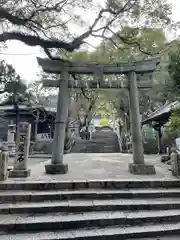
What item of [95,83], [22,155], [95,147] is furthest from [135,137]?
[95,147]

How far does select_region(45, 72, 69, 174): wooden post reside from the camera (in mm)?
5641

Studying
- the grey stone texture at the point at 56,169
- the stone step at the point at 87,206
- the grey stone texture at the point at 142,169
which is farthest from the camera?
the grey stone texture at the point at 56,169

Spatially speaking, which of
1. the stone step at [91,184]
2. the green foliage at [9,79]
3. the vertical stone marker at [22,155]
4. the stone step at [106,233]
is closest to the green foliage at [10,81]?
the green foliage at [9,79]

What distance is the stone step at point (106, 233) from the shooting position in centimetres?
290

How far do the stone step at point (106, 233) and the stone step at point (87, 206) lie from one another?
466 millimetres

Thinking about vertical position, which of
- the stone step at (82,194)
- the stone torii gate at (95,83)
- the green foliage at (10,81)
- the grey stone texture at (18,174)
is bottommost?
the stone step at (82,194)

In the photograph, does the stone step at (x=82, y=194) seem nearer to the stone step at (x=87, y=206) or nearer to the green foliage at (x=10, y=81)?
the stone step at (x=87, y=206)

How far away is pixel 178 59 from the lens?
654 centimetres

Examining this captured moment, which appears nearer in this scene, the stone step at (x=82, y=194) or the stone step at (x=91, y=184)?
the stone step at (x=82, y=194)

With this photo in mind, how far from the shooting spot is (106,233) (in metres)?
3.02

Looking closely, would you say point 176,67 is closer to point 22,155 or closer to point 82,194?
point 82,194

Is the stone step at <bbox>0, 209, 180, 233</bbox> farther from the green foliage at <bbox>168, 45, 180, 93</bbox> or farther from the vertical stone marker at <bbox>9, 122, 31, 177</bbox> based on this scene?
the green foliage at <bbox>168, 45, 180, 93</bbox>

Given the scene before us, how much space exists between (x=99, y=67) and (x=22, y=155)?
376cm

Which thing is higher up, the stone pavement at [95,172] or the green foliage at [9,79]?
the green foliage at [9,79]
